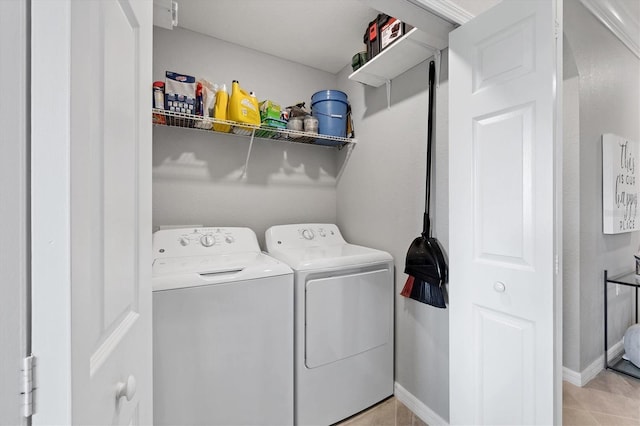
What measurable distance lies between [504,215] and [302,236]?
4.54 feet

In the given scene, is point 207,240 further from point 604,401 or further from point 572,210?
point 604,401

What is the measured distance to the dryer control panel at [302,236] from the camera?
2.10 metres

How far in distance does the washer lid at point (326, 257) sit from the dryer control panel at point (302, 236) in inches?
3.4

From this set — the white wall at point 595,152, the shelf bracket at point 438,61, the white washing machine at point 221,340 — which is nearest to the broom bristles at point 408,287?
the white washing machine at point 221,340

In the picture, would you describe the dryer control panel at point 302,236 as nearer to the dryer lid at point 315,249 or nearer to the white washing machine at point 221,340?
the dryer lid at point 315,249

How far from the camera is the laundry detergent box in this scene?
172cm

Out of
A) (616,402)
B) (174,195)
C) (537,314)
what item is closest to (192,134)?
(174,195)

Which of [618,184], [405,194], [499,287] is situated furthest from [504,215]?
[618,184]

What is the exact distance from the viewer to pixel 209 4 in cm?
182

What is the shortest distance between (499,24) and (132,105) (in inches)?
58.0

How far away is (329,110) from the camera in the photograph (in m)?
2.31

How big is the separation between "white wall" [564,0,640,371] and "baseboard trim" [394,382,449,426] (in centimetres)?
129
